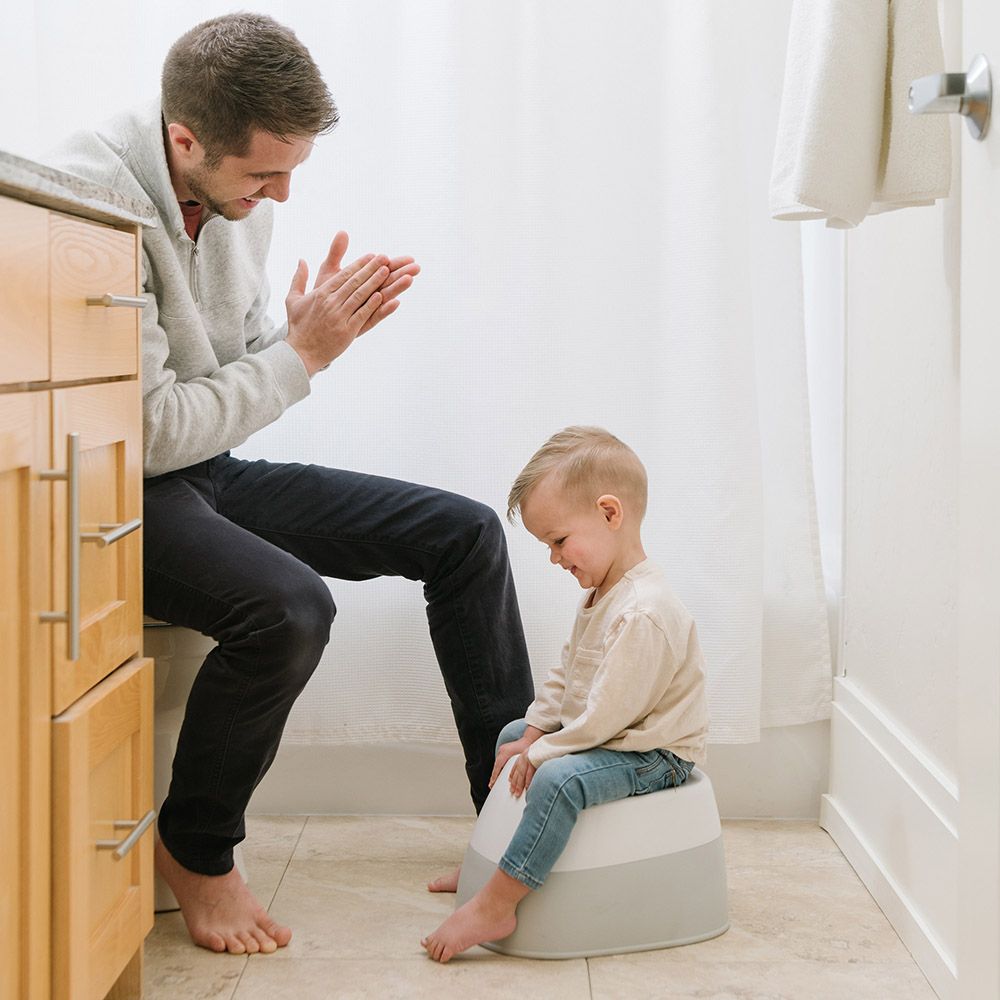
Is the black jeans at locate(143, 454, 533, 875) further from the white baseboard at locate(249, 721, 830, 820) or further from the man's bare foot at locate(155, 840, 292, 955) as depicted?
the white baseboard at locate(249, 721, 830, 820)

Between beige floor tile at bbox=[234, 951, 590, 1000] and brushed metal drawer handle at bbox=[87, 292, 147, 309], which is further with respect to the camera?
beige floor tile at bbox=[234, 951, 590, 1000]

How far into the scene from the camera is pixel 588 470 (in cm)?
151

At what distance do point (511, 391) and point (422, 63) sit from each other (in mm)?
495

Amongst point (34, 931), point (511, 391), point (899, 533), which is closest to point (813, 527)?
point (899, 533)

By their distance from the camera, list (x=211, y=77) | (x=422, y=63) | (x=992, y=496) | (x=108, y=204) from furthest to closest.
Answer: (x=422, y=63)
(x=211, y=77)
(x=108, y=204)
(x=992, y=496)

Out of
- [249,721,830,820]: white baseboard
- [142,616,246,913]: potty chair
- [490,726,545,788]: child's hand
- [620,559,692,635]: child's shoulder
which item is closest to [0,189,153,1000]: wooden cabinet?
[142,616,246,913]: potty chair

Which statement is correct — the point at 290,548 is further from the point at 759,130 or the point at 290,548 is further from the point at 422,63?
the point at 759,130

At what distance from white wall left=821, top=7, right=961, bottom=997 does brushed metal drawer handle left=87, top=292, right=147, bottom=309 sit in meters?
0.88

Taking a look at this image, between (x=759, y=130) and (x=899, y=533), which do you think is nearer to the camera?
(x=899, y=533)

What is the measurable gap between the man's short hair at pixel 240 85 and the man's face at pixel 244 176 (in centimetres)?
1

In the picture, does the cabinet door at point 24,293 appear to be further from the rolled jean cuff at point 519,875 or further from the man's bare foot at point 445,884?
the man's bare foot at point 445,884

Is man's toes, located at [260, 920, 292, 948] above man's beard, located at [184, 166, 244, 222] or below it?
below

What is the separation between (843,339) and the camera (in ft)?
6.07

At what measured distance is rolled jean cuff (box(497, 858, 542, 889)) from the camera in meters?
1.40
